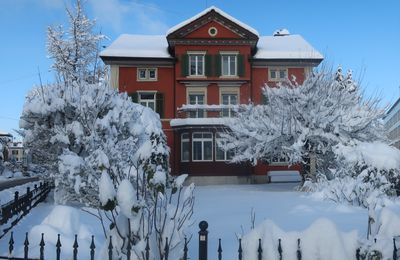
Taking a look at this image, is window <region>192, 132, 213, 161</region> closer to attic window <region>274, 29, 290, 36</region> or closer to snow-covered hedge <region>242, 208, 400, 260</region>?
attic window <region>274, 29, 290, 36</region>

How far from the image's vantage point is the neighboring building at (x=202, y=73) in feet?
95.5

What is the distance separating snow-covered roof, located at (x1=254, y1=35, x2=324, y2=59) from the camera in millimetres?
31219

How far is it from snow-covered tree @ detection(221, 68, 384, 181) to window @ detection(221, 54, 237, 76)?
28.6 feet

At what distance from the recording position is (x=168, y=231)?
5066 mm

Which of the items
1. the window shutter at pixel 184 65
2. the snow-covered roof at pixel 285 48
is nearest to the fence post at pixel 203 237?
the window shutter at pixel 184 65

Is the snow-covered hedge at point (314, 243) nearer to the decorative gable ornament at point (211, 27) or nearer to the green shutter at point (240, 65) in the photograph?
the green shutter at point (240, 65)

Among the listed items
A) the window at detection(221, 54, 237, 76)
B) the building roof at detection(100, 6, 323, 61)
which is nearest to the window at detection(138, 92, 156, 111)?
the building roof at detection(100, 6, 323, 61)

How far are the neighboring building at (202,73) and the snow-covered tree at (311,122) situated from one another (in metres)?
7.10

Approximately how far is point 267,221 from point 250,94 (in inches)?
1035

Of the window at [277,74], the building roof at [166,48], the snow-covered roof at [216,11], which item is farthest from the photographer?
the window at [277,74]

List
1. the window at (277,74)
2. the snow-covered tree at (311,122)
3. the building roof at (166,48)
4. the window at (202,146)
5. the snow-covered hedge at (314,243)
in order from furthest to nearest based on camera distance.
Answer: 1. the window at (277,74)
2. the building roof at (166,48)
3. the window at (202,146)
4. the snow-covered tree at (311,122)
5. the snow-covered hedge at (314,243)

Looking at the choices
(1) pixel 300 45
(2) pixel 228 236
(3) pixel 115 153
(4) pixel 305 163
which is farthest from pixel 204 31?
(2) pixel 228 236

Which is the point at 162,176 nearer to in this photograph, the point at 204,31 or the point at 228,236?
the point at 228,236

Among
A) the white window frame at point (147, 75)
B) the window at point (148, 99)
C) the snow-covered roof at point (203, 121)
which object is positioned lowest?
the snow-covered roof at point (203, 121)
